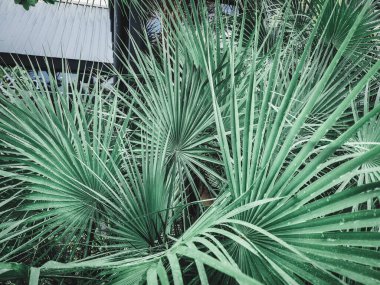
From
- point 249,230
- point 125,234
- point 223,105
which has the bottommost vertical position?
point 125,234

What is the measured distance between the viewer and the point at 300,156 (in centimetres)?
56

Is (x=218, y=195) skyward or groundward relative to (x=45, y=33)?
groundward

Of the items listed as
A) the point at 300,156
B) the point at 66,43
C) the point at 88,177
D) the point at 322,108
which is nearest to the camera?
the point at 300,156

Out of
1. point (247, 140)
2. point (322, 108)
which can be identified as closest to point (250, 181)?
point (247, 140)

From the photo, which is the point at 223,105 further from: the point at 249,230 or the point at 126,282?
the point at 126,282

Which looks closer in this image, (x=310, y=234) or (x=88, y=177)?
(x=310, y=234)

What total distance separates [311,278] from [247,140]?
268 millimetres

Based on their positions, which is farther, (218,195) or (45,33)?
(45,33)

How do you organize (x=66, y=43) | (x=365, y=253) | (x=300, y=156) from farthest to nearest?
(x=66, y=43), (x=300, y=156), (x=365, y=253)

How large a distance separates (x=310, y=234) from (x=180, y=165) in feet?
1.96

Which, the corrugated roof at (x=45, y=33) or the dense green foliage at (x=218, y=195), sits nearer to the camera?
the dense green foliage at (x=218, y=195)

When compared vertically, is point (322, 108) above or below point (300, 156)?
below

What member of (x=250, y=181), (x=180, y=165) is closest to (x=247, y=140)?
(x=250, y=181)

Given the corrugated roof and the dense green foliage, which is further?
the corrugated roof
